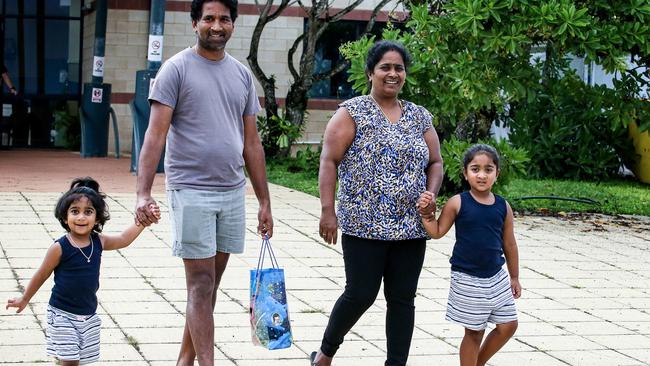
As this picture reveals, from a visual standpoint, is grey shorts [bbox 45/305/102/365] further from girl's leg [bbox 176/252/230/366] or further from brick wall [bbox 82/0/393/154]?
brick wall [bbox 82/0/393/154]

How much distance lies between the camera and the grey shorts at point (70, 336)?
18.0 ft

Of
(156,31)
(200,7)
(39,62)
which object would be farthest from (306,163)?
(200,7)

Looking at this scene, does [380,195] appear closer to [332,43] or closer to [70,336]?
[70,336]

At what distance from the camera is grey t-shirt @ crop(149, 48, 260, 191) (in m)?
5.62

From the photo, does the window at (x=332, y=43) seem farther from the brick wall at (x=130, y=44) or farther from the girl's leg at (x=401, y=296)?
the girl's leg at (x=401, y=296)

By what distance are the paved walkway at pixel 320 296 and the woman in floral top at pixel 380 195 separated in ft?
2.44

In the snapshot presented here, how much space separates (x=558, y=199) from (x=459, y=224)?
9.52 metres

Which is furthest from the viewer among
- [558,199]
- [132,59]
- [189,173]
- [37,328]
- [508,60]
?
[132,59]

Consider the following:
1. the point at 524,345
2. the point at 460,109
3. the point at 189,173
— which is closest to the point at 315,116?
the point at 460,109

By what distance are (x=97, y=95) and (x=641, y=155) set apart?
30.1ft

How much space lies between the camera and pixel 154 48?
639 inches

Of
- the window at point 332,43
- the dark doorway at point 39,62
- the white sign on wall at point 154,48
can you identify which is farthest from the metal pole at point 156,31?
the dark doorway at point 39,62

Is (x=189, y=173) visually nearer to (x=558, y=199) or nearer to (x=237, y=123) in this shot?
(x=237, y=123)

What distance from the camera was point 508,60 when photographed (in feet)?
40.1
